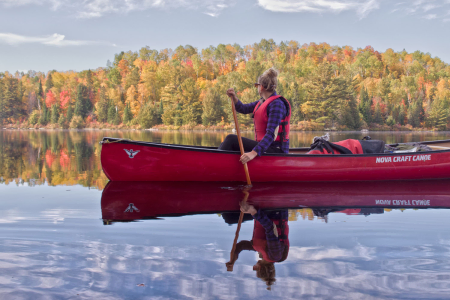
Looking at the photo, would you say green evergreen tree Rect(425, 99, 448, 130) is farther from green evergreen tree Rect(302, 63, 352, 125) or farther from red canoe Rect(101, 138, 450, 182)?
red canoe Rect(101, 138, 450, 182)

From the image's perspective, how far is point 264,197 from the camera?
4.41 meters

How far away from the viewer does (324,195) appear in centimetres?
461

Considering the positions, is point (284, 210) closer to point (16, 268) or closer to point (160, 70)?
point (16, 268)

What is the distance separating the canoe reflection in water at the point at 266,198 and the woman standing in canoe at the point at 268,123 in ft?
1.72

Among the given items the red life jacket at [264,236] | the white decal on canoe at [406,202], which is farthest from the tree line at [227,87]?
the red life jacket at [264,236]

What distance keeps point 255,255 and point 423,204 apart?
2.65m

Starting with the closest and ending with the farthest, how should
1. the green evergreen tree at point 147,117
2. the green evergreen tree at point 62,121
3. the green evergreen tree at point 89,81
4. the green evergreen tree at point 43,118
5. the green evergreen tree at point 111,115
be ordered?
the green evergreen tree at point 147,117 → the green evergreen tree at point 62,121 → the green evergreen tree at point 111,115 → the green evergreen tree at point 43,118 → the green evergreen tree at point 89,81

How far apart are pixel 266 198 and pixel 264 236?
1470mm

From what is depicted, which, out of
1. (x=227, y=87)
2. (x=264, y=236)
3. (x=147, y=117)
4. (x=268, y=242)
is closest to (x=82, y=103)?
(x=147, y=117)

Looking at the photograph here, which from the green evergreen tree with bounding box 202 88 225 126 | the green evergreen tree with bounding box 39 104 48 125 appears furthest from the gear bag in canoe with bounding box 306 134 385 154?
the green evergreen tree with bounding box 39 104 48 125

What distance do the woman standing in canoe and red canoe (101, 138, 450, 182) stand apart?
177 millimetres

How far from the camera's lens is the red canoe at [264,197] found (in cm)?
385

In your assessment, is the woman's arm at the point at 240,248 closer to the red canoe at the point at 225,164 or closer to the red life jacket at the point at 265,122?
the red canoe at the point at 225,164

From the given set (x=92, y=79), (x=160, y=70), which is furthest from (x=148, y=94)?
(x=92, y=79)
